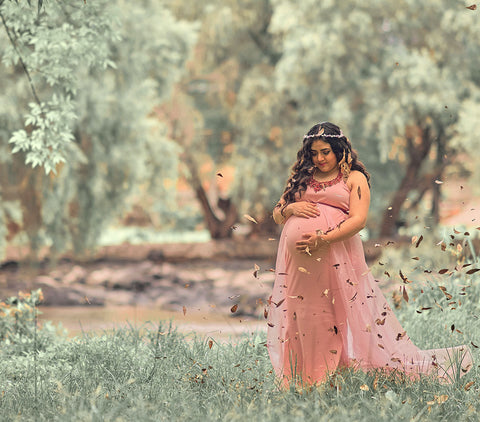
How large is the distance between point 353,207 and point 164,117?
1789 cm

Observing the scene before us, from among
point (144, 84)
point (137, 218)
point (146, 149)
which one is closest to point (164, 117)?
point (146, 149)

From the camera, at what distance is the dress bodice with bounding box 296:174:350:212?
4621mm

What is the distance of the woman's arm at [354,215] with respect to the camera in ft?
14.7

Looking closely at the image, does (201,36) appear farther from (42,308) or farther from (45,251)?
(42,308)

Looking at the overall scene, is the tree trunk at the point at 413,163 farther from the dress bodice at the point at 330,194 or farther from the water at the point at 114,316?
the dress bodice at the point at 330,194

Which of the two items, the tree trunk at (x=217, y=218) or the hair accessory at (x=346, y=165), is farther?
the tree trunk at (x=217, y=218)

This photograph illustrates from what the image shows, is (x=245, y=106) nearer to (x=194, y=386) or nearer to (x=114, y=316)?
(x=114, y=316)

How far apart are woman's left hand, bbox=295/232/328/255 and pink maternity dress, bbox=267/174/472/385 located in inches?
1.4

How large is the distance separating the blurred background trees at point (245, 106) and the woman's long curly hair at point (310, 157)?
7.67m

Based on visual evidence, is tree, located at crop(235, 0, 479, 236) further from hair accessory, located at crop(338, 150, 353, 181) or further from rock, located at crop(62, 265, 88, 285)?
hair accessory, located at crop(338, 150, 353, 181)

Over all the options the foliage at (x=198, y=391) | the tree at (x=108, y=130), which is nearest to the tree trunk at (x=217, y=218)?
the tree at (x=108, y=130)

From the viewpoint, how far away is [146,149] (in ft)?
57.6

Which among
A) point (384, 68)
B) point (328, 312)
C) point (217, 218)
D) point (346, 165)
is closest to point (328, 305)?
point (328, 312)

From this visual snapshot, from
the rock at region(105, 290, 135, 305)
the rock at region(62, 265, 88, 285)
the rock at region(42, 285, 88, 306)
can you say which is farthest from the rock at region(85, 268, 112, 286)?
the rock at region(42, 285, 88, 306)
